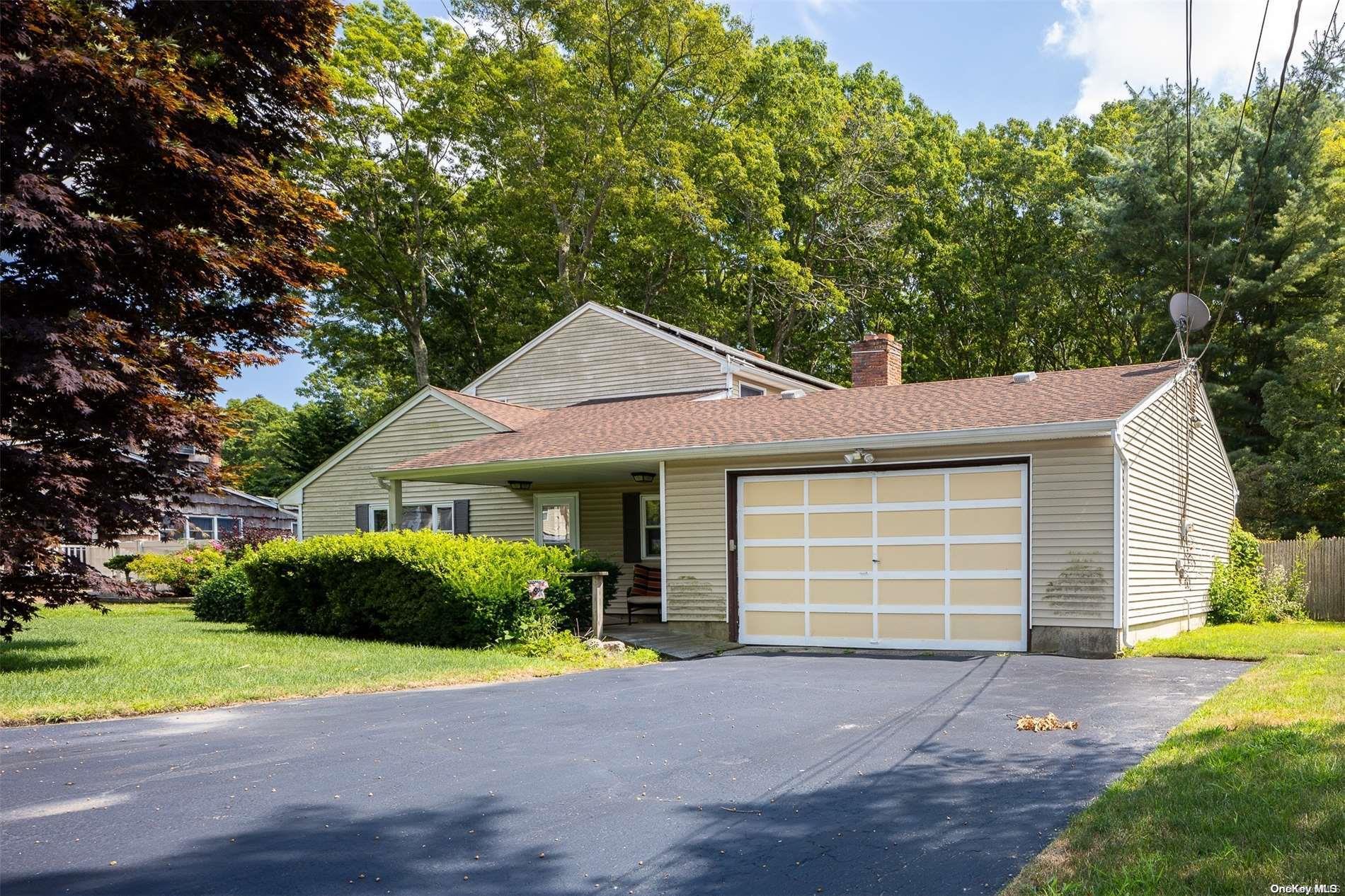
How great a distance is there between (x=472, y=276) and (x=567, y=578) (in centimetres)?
2757

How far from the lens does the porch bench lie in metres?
17.4

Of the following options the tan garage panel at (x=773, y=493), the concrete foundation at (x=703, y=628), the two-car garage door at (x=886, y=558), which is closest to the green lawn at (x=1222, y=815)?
the two-car garage door at (x=886, y=558)

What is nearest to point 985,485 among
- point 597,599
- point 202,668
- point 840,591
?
point 840,591

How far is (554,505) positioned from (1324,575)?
48.0ft

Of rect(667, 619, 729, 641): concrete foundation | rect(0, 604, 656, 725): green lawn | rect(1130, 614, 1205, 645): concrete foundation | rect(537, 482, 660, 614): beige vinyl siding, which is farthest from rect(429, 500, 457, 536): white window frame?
rect(1130, 614, 1205, 645): concrete foundation

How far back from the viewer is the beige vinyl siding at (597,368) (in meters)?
22.7

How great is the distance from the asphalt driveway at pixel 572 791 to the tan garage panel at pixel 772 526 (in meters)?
4.75

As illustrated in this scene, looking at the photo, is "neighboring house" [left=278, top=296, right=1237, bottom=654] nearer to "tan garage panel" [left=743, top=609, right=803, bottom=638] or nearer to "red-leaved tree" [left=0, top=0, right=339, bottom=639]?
"tan garage panel" [left=743, top=609, right=803, bottom=638]

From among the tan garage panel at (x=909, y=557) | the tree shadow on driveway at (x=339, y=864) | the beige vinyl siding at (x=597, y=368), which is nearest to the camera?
the tree shadow on driveway at (x=339, y=864)

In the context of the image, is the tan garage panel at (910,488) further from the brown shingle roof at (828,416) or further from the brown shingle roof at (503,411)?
the brown shingle roof at (503,411)

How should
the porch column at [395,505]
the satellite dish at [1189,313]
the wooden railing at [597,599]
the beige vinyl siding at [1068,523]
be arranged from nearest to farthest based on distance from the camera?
the beige vinyl siding at [1068,523] < the wooden railing at [597,599] < the satellite dish at [1189,313] < the porch column at [395,505]

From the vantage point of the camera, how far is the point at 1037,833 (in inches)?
200

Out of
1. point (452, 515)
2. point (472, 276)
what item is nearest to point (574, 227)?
point (472, 276)

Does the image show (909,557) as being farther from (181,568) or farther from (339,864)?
(181,568)
